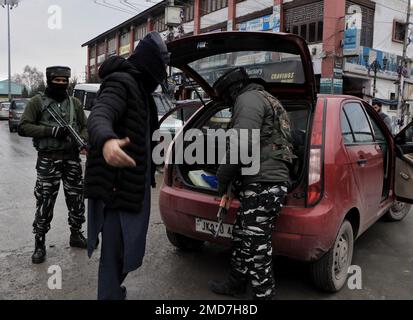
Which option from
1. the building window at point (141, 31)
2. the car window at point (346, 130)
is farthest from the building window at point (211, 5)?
the car window at point (346, 130)

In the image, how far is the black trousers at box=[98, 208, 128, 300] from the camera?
7.79 ft

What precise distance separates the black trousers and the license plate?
107 cm

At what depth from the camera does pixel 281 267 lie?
3.88 meters

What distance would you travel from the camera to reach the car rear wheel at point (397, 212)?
211 inches

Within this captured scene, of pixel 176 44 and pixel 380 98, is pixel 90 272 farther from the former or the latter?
pixel 380 98

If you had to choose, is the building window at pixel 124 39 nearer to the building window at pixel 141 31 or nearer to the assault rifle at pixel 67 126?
the building window at pixel 141 31

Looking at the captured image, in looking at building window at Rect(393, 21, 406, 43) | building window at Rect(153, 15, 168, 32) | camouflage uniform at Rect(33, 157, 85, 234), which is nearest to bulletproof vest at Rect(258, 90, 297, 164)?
camouflage uniform at Rect(33, 157, 85, 234)

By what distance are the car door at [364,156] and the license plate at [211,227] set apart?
1.15 m

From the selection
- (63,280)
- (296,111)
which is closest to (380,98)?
(296,111)

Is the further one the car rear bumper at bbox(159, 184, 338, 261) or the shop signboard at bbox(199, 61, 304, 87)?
the shop signboard at bbox(199, 61, 304, 87)

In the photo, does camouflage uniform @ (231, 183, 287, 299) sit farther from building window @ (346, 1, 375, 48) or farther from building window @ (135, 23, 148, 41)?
building window @ (135, 23, 148, 41)

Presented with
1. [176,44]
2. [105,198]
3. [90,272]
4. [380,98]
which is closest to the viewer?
[105,198]

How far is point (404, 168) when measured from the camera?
4.54m

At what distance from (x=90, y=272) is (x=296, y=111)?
2295mm
